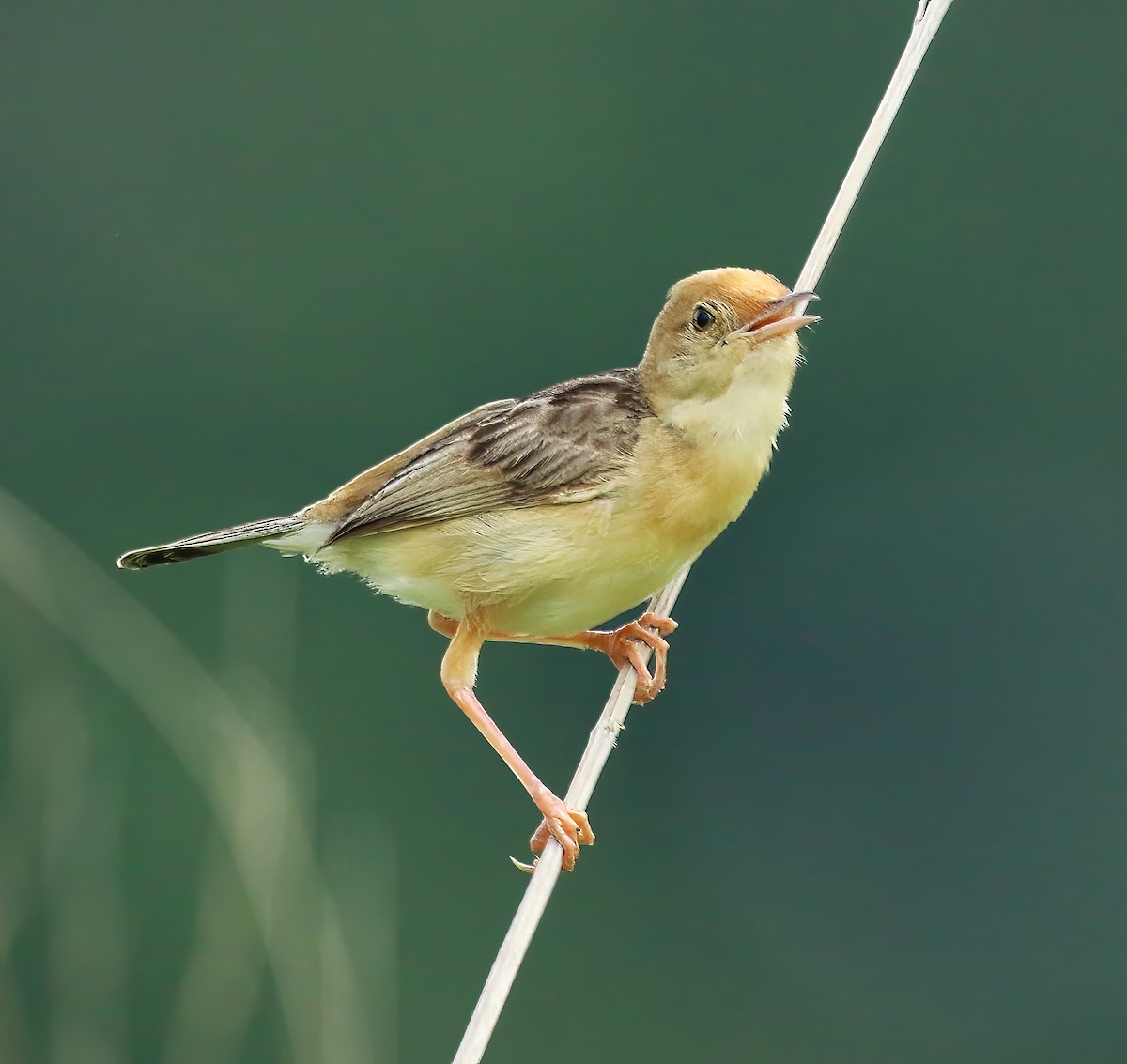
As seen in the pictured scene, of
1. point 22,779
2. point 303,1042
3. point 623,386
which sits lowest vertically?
point 303,1042

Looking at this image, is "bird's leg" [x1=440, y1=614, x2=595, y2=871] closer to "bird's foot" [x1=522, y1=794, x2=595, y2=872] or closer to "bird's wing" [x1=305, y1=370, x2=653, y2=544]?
"bird's foot" [x1=522, y1=794, x2=595, y2=872]

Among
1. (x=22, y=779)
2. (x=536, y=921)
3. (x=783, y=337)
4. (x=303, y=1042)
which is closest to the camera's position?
(x=536, y=921)

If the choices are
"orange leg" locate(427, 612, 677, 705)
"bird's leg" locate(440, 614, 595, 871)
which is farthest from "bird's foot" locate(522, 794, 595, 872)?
"orange leg" locate(427, 612, 677, 705)

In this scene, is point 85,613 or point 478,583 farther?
point 85,613

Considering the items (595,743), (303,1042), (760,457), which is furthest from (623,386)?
(303,1042)

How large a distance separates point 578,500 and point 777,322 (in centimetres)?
62

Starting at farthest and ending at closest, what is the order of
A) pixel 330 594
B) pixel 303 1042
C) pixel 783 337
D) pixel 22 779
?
pixel 330 594, pixel 22 779, pixel 303 1042, pixel 783 337

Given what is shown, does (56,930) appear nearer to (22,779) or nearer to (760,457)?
(22,779)

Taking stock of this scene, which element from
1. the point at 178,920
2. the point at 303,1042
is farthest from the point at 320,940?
the point at 178,920

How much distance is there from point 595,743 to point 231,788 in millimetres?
981

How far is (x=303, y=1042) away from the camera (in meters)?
3.53

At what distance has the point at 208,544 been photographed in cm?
373

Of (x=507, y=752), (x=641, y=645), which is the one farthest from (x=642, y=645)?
(x=507, y=752)

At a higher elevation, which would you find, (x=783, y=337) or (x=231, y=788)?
(x=783, y=337)
